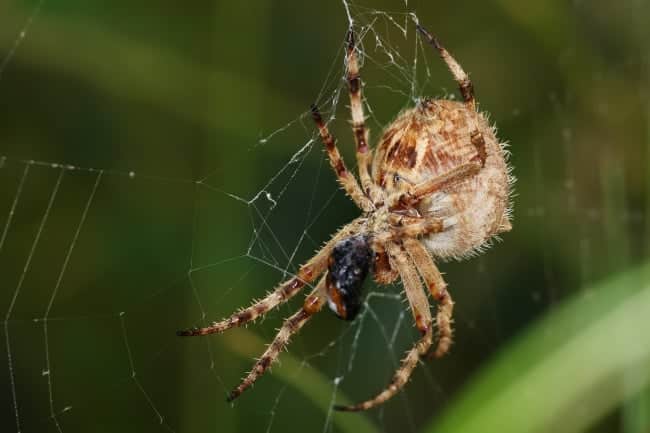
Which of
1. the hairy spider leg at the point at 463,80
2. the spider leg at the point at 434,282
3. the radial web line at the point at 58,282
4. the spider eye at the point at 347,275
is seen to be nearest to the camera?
the spider eye at the point at 347,275

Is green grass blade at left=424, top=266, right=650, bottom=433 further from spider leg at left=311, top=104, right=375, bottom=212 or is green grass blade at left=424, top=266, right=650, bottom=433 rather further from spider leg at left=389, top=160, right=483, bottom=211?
spider leg at left=311, top=104, right=375, bottom=212

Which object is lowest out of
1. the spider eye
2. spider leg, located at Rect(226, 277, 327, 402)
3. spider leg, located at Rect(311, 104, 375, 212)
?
spider leg, located at Rect(226, 277, 327, 402)

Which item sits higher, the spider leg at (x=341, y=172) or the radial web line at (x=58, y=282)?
the spider leg at (x=341, y=172)

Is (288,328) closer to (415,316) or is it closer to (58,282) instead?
(415,316)

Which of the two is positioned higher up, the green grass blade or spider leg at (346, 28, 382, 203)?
spider leg at (346, 28, 382, 203)

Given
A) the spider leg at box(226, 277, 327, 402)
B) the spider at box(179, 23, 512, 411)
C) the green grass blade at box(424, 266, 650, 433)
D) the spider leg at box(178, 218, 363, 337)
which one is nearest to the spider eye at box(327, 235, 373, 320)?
the spider at box(179, 23, 512, 411)

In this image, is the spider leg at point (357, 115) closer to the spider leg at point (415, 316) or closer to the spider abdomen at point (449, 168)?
the spider abdomen at point (449, 168)

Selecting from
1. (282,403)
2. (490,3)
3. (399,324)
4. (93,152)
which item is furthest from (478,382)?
(490,3)

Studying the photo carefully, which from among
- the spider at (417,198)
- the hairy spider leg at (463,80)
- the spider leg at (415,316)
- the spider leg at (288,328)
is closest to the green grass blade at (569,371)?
the spider leg at (415,316)
